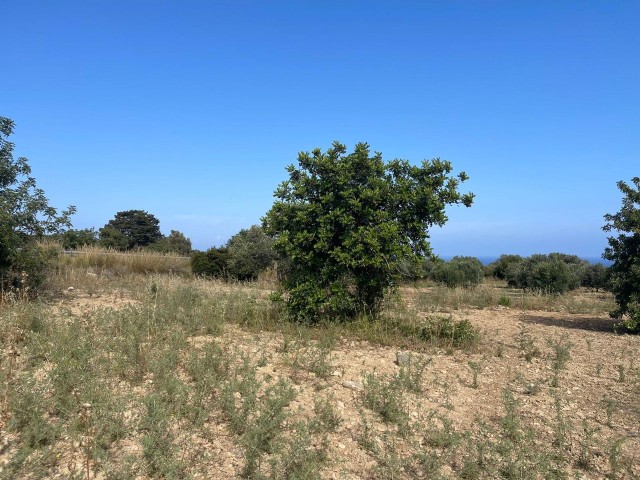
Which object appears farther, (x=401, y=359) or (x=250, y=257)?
(x=250, y=257)

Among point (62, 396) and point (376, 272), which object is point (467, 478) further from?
point (376, 272)

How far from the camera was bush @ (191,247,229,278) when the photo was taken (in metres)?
16.6

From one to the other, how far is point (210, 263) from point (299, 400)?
12903mm

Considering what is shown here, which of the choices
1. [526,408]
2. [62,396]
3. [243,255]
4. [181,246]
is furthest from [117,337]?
[181,246]

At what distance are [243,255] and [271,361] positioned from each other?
1195 centimetres

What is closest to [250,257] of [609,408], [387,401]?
[387,401]

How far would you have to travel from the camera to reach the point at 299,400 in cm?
441

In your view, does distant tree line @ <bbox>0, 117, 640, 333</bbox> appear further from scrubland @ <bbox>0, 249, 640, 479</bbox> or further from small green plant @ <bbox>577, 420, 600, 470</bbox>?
small green plant @ <bbox>577, 420, 600, 470</bbox>

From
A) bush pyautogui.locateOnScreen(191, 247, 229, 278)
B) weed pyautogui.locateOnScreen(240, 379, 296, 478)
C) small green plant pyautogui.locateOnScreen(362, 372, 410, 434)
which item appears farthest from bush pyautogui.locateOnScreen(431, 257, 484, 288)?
weed pyautogui.locateOnScreen(240, 379, 296, 478)

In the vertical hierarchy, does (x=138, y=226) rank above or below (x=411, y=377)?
above

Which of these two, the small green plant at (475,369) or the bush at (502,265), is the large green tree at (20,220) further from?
the bush at (502,265)

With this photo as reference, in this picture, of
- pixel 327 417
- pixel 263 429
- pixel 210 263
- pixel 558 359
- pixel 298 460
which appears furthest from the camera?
pixel 210 263

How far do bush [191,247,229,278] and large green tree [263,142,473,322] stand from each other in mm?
9658

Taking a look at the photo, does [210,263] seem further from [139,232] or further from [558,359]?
[139,232]
